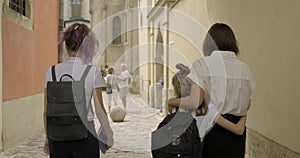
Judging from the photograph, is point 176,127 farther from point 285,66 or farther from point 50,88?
point 285,66

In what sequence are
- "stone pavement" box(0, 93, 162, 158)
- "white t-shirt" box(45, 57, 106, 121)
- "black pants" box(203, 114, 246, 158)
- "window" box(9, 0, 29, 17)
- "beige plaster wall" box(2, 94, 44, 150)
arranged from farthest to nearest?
"window" box(9, 0, 29, 17) < "beige plaster wall" box(2, 94, 44, 150) < "stone pavement" box(0, 93, 162, 158) < "black pants" box(203, 114, 246, 158) < "white t-shirt" box(45, 57, 106, 121)

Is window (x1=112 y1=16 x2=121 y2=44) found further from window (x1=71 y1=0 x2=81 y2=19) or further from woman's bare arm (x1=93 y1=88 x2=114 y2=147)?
woman's bare arm (x1=93 y1=88 x2=114 y2=147)

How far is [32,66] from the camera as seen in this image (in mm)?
9258

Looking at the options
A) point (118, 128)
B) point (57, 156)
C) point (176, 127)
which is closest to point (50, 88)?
point (57, 156)

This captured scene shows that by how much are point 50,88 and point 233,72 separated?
1.29 m

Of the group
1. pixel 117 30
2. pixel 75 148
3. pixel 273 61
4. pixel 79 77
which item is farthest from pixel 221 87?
pixel 117 30

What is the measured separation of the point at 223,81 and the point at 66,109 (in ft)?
3.66

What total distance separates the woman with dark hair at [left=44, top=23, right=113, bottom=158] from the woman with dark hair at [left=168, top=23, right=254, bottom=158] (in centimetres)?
53

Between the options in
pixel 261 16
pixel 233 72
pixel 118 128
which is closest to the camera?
pixel 233 72

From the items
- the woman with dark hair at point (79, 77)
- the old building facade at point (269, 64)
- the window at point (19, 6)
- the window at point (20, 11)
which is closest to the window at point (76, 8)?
the window at point (20, 11)

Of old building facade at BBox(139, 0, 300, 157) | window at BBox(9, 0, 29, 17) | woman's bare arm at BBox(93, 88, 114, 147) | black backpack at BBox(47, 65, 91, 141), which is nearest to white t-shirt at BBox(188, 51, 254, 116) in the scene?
woman's bare arm at BBox(93, 88, 114, 147)

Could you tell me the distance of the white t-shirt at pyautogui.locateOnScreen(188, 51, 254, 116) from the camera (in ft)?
9.55

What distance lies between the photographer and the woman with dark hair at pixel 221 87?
290 centimetres

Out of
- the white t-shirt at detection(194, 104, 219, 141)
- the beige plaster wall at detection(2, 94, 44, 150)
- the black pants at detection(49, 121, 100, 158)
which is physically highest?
the white t-shirt at detection(194, 104, 219, 141)
